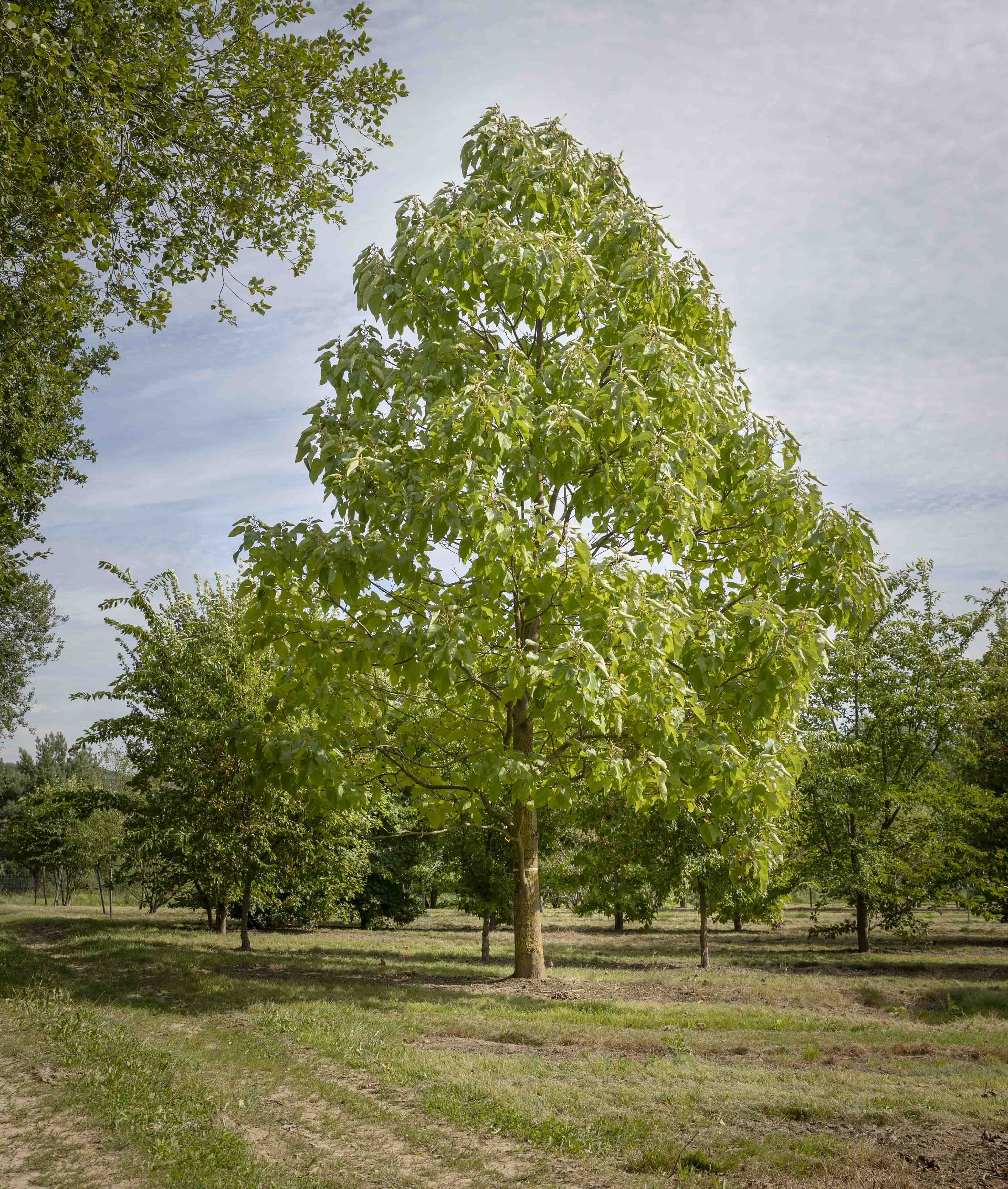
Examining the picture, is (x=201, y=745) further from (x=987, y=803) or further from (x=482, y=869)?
(x=987, y=803)

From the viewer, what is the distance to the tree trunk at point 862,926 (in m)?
Result: 21.1

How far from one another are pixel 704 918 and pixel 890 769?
697 cm

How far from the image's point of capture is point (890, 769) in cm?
2148

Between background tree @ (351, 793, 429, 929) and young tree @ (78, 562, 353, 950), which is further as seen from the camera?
background tree @ (351, 793, 429, 929)

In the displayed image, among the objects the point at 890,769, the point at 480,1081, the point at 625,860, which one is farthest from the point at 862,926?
the point at 480,1081

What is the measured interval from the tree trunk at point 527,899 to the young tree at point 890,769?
8134 millimetres

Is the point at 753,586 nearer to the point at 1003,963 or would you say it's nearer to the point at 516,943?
the point at 516,943

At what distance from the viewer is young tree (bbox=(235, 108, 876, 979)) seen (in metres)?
7.50

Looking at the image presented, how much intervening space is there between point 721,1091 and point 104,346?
1811cm

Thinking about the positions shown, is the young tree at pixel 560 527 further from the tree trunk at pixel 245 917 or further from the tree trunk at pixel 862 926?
the tree trunk at pixel 862 926

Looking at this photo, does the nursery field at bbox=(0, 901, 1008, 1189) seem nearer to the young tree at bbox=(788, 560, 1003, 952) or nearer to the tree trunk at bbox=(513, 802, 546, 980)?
the tree trunk at bbox=(513, 802, 546, 980)

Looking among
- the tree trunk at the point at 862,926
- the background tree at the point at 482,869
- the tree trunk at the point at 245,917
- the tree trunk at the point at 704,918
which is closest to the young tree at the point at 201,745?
the tree trunk at the point at 245,917

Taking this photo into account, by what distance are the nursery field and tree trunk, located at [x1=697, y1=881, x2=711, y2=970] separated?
140 inches

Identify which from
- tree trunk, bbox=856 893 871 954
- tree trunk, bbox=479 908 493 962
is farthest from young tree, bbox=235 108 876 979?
tree trunk, bbox=856 893 871 954
